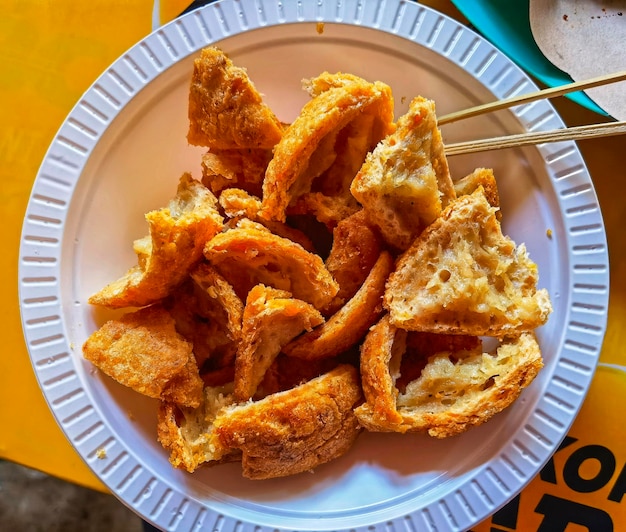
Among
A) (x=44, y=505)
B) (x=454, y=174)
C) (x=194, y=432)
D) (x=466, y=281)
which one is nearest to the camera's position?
(x=466, y=281)

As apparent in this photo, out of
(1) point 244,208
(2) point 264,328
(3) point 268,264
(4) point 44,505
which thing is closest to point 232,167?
(1) point 244,208

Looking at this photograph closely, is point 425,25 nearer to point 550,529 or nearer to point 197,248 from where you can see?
point 197,248

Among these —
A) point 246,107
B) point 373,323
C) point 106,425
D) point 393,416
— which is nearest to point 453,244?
point 373,323

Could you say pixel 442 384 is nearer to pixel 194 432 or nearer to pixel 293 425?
pixel 293 425

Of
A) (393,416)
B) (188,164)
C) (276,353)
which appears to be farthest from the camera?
(188,164)

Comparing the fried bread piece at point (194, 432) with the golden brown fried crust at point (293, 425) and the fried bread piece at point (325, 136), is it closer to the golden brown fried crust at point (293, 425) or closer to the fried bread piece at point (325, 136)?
the golden brown fried crust at point (293, 425)

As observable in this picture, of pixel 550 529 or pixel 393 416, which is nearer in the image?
pixel 393 416

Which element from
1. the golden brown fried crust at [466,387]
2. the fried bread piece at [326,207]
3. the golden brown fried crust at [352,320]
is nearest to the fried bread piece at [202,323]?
the golden brown fried crust at [352,320]

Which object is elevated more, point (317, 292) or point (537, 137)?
point (537, 137)
